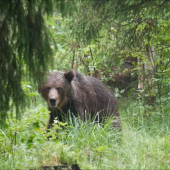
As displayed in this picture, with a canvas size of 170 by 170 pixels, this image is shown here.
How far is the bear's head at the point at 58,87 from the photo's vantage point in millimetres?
7529

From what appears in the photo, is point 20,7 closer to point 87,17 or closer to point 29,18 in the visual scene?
A: point 29,18

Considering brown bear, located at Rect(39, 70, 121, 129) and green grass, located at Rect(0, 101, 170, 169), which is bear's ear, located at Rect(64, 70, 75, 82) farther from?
green grass, located at Rect(0, 101, 170, 169)

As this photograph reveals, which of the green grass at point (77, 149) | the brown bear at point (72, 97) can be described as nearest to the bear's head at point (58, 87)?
the brown bear at point (72, 97)

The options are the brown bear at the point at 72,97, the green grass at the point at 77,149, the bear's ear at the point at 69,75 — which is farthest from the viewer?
the bear's ear at the point at 69,75

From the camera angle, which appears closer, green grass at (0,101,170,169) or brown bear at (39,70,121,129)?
green grass at (0,101,170,169)

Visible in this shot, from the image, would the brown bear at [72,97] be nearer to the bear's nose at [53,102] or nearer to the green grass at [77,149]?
the bear's nose at [53,102]

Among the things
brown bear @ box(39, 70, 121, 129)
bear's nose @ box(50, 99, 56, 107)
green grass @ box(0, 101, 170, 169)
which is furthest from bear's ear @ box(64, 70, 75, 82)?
green grass @ box(0, 101, 170, 169)

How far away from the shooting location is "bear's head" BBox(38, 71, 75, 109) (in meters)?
7.53

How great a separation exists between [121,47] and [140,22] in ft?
3.31

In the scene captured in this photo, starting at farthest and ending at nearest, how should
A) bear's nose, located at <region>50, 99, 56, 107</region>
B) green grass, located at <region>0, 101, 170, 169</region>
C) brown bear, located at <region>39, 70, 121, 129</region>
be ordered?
1. brown bear, located at <region>39, 70, 121, 129</region>
2. bear's nose, located at <region>50, 99, 56, 107</region>
3. green grass, located at <region>0, 101, 170, 169</region>

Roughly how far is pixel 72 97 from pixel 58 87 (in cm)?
36

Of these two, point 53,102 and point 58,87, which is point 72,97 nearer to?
point 58,87

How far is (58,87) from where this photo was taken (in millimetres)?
7637

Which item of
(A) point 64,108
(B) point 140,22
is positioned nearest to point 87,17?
(B) point 140,22
